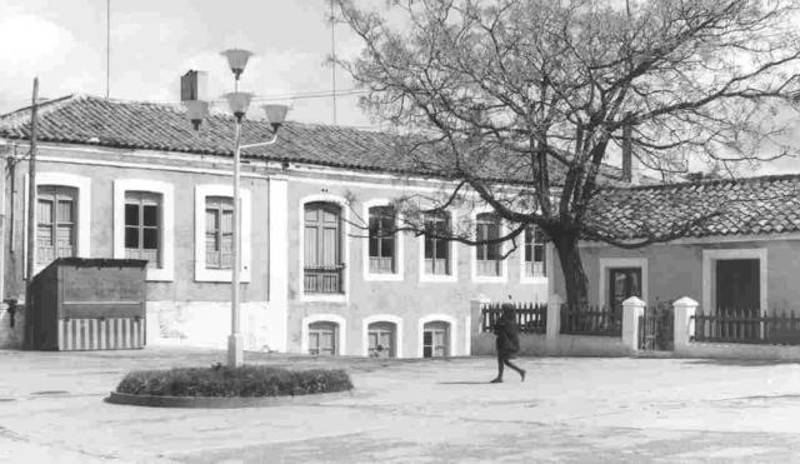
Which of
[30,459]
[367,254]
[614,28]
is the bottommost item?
[30,459]

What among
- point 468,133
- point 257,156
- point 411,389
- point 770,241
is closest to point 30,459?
point 411,389

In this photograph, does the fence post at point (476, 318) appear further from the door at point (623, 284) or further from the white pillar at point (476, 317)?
the door at point (623, 284)

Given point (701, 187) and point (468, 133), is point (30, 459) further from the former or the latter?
point (701, 187)

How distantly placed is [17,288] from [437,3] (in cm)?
1220

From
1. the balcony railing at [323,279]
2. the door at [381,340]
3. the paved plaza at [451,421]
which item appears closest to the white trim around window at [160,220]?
the balcony railing at [323,279]

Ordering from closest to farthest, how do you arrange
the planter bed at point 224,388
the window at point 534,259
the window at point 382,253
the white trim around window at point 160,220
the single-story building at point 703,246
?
1. the planter bed at point 224,388
2. the single-story building at point 703,246
3. the white trim around window at point 160,220
4. the window at point 382,253
5. the window at point 534,259

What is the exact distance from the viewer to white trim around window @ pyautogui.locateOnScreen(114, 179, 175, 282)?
31234 mm

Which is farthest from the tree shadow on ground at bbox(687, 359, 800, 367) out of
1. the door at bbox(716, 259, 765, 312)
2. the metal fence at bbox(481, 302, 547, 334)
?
the metal fence at bbox(481, 302, 547, 334)

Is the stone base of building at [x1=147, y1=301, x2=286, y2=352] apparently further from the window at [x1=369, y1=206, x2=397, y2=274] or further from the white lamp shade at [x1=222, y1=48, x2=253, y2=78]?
the white lamp shade at [x1=222, y1=48, x2=253, y2=78]

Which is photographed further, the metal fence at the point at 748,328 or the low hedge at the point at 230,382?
the metal fence at the point at 748,328

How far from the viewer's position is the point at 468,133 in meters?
25.5

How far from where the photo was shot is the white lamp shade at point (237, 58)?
17391 mm

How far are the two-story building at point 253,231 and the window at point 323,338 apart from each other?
41 mm

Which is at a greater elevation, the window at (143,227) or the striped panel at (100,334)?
the window at (143,227)
